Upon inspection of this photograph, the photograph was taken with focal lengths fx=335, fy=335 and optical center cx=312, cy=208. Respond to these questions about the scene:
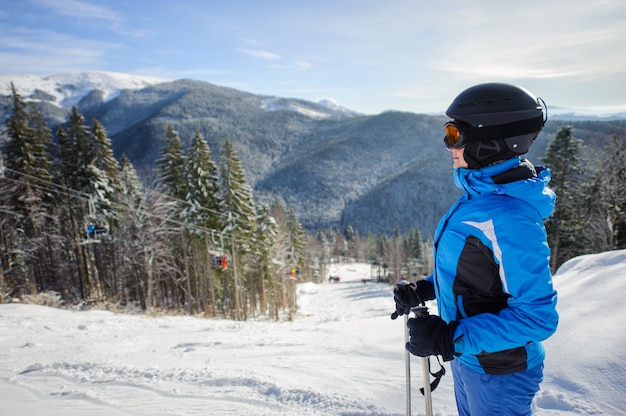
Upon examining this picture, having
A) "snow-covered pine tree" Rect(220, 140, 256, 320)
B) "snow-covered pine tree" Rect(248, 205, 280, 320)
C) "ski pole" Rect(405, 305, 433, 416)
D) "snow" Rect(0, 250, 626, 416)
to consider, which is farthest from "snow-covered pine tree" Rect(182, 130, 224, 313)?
"ski pole" Rect(405, 305, 433, 416)

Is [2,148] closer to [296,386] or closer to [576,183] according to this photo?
[296,386]

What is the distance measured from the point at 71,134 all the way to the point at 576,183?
34.8 meters

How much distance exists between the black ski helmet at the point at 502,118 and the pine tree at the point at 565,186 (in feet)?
79.7

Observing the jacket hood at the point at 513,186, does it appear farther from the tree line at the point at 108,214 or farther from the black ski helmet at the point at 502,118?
the tree line at the point at 108,214

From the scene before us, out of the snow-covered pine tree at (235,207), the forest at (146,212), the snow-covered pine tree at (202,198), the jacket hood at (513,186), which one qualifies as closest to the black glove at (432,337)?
the jacket hood at (513,186)

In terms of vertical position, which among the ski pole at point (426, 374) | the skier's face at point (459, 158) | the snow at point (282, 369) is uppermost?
the skier's face at point (459, 158)

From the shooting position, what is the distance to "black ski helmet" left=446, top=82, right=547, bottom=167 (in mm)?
1901

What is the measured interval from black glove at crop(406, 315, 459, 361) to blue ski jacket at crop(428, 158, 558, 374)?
1.8 inches

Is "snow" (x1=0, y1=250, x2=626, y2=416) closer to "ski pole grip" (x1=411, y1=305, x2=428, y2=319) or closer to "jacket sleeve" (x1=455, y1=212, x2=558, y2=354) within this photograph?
"ski pole grip" (x1=411, y1=305, x2=428, y2=319)

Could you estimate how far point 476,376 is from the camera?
196cm

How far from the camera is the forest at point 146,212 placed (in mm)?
21656

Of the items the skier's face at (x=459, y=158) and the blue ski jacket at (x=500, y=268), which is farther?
the skier's face at (x=459, y=158)

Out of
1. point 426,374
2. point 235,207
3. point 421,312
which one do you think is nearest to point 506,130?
point 421,312

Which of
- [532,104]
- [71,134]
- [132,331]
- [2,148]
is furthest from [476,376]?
[2,148]
